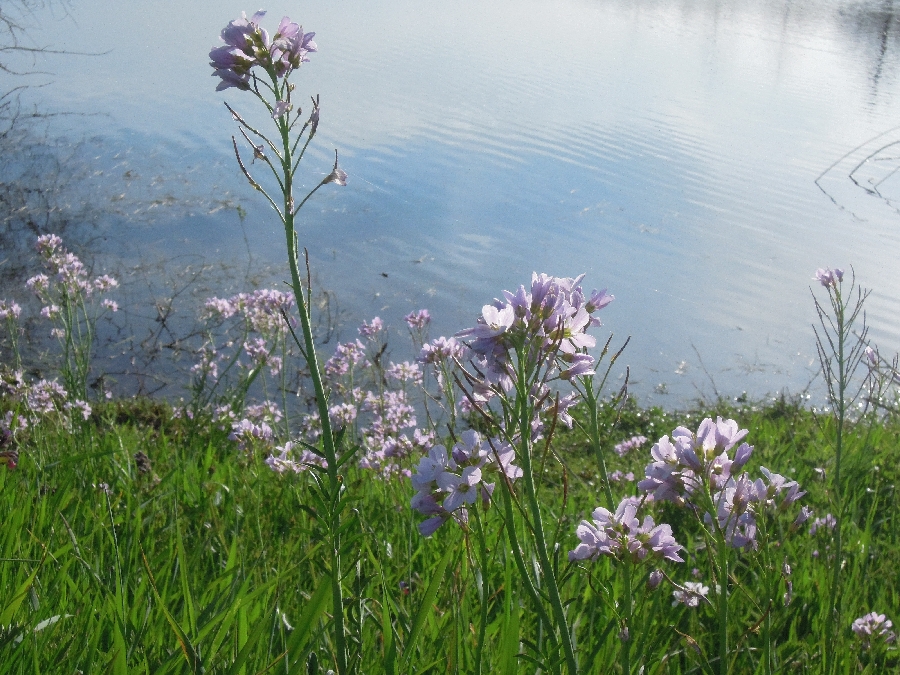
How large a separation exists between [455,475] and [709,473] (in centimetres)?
43

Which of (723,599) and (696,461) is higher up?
(696,461)

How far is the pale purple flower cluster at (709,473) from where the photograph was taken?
135 centimetres

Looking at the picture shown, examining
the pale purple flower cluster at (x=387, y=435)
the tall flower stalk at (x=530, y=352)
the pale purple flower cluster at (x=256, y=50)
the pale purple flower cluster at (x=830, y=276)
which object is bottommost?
the pale purple flower cluster at (x=387, y=435)

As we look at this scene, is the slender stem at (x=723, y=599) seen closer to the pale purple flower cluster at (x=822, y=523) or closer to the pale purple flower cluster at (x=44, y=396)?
the pale purple flower cluster at (x=822, y=523)

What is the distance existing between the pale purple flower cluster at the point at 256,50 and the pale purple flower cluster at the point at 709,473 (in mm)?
997

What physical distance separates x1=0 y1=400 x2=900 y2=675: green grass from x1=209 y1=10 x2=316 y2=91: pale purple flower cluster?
83 cm

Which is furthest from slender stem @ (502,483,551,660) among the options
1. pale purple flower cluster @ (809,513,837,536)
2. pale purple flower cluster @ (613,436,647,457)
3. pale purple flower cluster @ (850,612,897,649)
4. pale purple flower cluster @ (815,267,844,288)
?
pale purple flower cluster @ (613,436,647,457)

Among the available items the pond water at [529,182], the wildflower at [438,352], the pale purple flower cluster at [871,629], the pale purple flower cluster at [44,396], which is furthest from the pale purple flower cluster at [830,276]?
the pale purple flower cluster at [44,396]

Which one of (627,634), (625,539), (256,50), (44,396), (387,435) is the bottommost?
(387,435)

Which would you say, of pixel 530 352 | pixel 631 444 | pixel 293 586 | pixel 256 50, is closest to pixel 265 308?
pixel 293 586

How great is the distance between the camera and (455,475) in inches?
52.6

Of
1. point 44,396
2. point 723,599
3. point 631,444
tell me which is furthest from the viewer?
point 631,444

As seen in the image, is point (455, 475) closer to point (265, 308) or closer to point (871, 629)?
point (871, 629)

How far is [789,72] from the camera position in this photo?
18859mm
